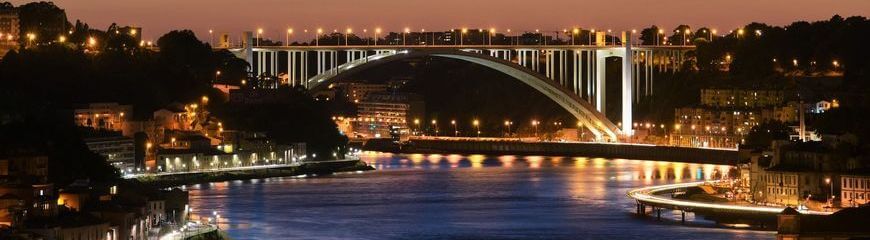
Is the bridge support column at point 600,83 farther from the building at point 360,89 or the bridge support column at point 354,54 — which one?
the building at point 360,89

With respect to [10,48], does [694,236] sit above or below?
below

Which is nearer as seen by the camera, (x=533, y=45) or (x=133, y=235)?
(x=133, y=235)

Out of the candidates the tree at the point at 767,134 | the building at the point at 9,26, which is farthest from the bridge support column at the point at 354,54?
the tree at the point at 767,134

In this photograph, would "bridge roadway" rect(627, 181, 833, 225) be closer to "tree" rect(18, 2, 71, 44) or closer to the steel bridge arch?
the steel bridge arch

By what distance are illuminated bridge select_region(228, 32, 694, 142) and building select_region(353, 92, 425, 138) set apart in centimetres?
937

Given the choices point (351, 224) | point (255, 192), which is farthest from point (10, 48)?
point (351, 224)

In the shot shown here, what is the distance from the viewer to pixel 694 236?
31.2m

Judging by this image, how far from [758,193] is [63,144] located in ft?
34.6

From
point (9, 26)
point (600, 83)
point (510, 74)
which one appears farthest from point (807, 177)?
point (9, 26)

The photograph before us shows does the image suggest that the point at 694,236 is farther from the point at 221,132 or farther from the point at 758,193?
the point at 221,132

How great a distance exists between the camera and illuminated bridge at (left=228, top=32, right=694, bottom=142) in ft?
180

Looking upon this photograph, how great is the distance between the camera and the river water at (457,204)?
32.2m

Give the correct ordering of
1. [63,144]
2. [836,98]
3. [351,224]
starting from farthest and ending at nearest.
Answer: [836,98]
[63,144]
[351,224]

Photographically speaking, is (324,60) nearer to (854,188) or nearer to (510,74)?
(510,74)
